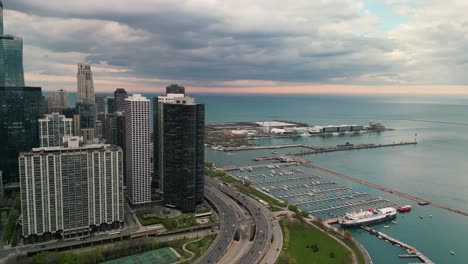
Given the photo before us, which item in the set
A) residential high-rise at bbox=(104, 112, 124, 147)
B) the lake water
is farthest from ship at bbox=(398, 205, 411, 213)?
residential high-rise at bbox=(104, 112, 124, 147)

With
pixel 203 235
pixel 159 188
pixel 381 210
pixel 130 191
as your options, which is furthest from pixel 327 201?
pixel 130 191

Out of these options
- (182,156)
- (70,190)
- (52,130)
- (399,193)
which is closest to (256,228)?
(182,156)

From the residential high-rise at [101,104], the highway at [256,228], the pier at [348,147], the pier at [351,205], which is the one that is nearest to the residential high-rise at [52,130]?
the highway at [256,228]

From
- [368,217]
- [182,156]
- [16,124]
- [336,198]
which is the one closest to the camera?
[182,156]

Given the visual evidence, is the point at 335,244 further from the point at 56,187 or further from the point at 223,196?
the point at 56,187

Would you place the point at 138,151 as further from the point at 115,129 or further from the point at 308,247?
the point at 308,247

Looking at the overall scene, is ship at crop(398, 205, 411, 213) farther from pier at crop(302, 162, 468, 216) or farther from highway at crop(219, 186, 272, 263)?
highway at crop(219, 186, 272, 263)

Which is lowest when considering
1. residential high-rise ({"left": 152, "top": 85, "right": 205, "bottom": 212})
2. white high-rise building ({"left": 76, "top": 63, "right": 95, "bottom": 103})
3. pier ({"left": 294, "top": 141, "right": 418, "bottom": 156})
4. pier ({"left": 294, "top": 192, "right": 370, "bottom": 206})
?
pier ({"left": 294, "top": 192, "right": 370, "bottom": 206})
